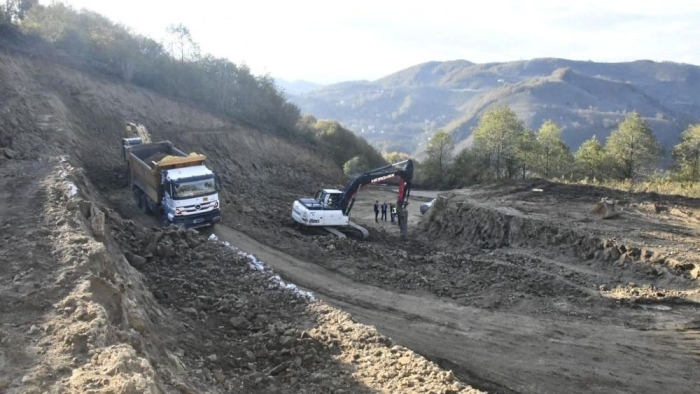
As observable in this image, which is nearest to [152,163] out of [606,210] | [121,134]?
[121,134]

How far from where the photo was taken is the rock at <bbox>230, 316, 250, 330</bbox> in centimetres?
1052

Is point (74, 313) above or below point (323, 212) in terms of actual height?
above

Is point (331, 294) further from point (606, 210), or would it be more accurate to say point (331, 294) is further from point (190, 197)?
point (606, 210)

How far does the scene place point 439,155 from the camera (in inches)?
1827

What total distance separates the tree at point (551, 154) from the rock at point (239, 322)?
36084mm

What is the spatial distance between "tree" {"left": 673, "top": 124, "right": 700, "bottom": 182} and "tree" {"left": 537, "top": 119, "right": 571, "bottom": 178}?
794 cm

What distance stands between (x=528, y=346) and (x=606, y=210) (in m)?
12.0

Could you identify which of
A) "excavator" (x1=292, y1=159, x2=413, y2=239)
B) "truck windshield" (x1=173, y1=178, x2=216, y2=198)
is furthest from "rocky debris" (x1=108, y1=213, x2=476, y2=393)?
"excavator" (x1=292, y1=159, x2=413, y2=239)

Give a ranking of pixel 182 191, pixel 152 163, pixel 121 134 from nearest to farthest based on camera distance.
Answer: pixel 182 191 → pixel 152 163 → pixel 121 134

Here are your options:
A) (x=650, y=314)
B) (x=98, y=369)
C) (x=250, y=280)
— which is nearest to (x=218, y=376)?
(x=98, y=369)

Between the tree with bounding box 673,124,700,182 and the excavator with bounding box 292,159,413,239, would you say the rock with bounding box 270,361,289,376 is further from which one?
the tree with bounding box 673,124,700,182

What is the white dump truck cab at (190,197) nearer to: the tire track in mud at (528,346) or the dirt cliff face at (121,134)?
the dirt cliff face at (121,134)

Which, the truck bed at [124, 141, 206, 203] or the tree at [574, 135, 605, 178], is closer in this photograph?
the truck bed at [124, 141, 206, 203]

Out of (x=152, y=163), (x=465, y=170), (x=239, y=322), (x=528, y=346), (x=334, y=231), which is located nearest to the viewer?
(x=239, y=322)
